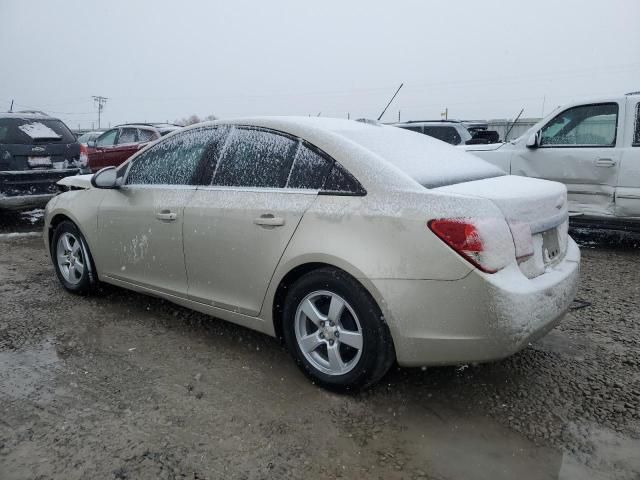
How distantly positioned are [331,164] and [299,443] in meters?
1.43

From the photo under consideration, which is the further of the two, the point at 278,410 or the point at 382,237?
the point at 278,410

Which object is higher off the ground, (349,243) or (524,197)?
(524,197)

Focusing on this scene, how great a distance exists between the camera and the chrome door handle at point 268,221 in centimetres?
287

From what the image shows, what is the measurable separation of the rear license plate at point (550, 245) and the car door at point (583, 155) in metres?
3.73

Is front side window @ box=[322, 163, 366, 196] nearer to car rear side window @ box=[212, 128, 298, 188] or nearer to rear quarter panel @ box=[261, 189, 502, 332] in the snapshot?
rear quarter panel @ box=[261, 189, 502, 332]

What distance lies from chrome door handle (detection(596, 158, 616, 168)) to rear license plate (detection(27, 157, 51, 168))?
748cm

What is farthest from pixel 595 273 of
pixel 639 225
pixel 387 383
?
pixel 387 383

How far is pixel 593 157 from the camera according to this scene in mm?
6004

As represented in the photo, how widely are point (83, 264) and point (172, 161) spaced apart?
1.35 m

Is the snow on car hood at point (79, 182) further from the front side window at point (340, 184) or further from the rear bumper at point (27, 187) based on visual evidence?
the rear bumper at point (27, 187)

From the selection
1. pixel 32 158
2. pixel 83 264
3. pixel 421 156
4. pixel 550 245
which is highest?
pixel 421 156

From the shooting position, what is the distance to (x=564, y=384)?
9.57 feet

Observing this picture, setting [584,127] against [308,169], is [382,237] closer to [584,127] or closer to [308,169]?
[308,169]

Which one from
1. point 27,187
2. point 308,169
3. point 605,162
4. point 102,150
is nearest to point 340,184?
point 308,169
